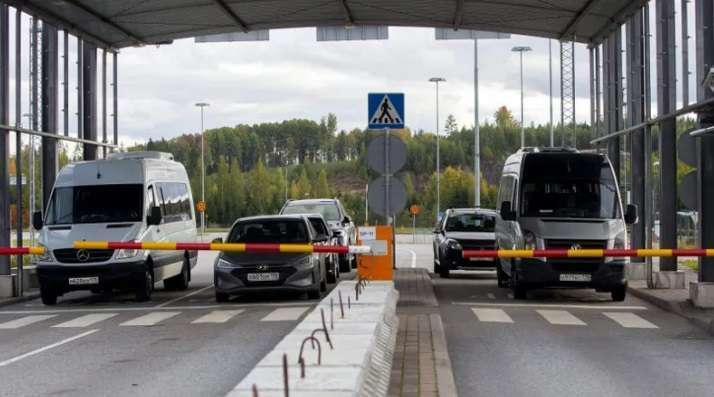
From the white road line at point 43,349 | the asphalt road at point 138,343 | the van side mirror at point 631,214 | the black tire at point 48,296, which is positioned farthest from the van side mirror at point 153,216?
the van side mirror at point 631,214

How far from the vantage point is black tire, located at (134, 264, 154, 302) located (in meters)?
20.5

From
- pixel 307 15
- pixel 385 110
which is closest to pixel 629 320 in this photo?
pixel 385 110

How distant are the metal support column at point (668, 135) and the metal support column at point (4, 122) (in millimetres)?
12493

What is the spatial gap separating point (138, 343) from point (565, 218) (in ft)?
30.4

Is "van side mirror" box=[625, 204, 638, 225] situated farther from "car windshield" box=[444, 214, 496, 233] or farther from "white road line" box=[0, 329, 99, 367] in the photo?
"white road line" box=[0, 329, 99, 367]

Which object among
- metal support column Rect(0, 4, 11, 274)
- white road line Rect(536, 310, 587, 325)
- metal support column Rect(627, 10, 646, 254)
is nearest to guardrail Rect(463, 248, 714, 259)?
white road line Rect(536, 310, 587, 325)

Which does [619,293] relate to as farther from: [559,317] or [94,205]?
[94,205]

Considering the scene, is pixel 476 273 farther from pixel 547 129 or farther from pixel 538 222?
pixel 547 129

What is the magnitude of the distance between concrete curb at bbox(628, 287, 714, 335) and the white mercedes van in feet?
2.16

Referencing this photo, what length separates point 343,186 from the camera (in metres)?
146

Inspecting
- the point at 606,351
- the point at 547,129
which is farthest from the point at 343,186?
the point at 606,351

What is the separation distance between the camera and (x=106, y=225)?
20594mm

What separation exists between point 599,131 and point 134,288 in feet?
42.6

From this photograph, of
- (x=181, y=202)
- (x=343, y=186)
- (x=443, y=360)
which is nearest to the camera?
(x=443, y=360)
